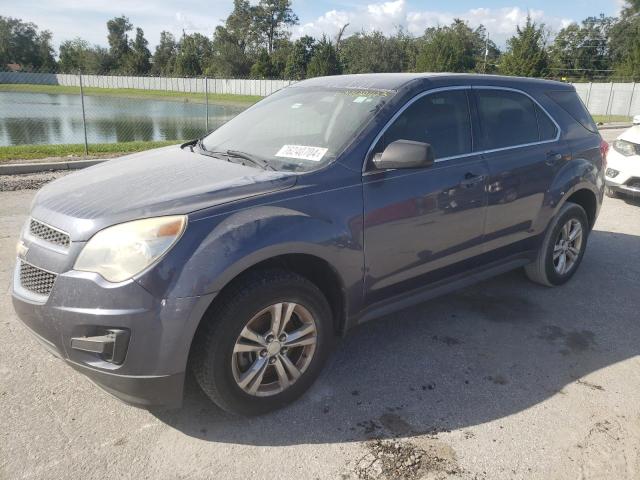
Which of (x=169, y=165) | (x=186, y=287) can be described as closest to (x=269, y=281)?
(x=186, y=287)

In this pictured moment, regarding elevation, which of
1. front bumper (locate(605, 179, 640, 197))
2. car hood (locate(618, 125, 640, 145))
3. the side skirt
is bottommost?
the side skirt

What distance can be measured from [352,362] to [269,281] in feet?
3.59

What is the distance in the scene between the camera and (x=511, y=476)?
8.10 feet

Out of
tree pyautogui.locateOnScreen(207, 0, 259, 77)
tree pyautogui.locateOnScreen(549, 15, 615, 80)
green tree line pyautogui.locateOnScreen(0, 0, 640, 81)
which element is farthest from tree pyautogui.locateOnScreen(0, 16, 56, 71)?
tree pyautogui.locateOnScreen(549, 15, 615, 80)

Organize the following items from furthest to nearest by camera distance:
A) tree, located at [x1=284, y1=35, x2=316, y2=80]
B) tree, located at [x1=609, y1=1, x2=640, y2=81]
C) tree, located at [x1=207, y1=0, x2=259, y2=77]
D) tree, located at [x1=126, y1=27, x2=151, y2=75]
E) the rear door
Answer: tree, located at [x1=207, y1=0, x2=259, y2=77], tree, located at [x1=126, y1=27, x2=151, y2=75], tree, located at [x1=609, y1=1, x2=640, y2=81], tree, located at [x1=284, y1=35, x2=316, y2=80], the rear door

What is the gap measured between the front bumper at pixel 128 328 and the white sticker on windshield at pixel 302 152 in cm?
112

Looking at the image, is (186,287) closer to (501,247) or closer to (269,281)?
(269,281)

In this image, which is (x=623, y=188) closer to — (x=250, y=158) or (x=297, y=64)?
(x=250, y=158)

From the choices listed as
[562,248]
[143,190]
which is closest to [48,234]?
[143,190]

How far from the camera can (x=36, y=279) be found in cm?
261

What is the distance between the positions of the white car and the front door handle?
527 cm

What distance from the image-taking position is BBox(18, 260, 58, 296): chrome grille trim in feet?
8.27

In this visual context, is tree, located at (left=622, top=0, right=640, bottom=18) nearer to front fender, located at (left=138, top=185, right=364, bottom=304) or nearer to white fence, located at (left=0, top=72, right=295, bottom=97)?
white fence, located at (left=0, top=72, right=295, bottom=97)

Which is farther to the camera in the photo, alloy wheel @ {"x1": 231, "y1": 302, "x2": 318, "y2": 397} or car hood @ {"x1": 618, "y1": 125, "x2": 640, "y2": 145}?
car hood @ {"x1": 618, "y1": 125, "x2": 640, "y2": 145}
